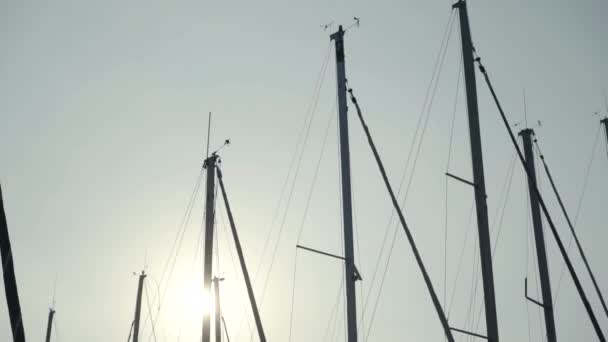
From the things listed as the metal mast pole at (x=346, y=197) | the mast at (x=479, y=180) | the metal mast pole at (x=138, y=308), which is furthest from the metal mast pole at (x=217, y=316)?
the mast at (x=479, y=180)

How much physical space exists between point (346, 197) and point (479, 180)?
16.6 ft

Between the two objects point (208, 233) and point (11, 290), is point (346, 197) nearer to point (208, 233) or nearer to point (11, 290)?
point (208, 233)

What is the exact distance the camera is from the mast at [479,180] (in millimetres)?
20475

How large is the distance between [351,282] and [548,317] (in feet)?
35.4

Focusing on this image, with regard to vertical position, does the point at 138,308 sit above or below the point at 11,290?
above

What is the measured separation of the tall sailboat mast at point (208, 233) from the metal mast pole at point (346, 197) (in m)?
7.07

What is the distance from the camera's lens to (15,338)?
11.0m

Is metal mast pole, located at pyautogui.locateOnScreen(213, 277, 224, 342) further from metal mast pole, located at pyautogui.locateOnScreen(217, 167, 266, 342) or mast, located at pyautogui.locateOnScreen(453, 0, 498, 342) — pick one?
mast, located at pyautogui.locateOnScreen(453, 0, 498, 342)

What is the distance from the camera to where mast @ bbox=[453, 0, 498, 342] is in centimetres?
2048

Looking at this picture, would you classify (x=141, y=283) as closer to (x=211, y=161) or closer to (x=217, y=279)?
(x=217, y=279)

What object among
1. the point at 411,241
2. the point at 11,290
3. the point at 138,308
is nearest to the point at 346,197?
the point at 411,241

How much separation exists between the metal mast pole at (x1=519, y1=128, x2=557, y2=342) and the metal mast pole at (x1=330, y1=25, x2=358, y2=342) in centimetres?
790

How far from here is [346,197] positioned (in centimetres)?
2489

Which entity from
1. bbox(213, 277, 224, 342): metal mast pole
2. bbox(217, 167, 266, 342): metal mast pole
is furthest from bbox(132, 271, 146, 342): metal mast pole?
bbox(217, 167, 266, 342): metal mast pole
